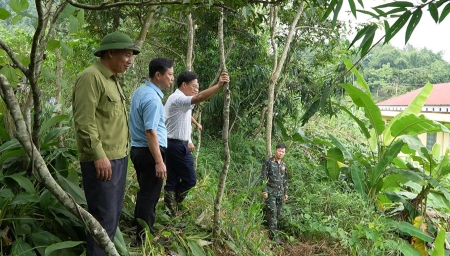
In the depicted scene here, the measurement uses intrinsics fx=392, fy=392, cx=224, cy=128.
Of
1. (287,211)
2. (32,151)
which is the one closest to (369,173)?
(287,211)

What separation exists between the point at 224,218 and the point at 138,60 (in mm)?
6796

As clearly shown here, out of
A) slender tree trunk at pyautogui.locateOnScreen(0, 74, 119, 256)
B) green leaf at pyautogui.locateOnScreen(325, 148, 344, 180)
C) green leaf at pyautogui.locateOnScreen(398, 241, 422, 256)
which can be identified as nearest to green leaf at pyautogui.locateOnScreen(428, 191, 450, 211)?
green leaf at pyautogui.locateOnScreen(398, 241, 422, 256)

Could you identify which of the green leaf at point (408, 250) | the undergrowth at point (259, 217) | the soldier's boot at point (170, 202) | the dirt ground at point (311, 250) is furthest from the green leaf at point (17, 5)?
the green leaf at point (408, 250)

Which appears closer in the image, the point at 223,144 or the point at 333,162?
the point at 223,144

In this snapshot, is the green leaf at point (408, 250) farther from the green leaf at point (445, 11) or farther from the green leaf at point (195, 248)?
the green leaf at point (445, 11)

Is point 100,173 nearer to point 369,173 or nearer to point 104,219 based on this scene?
point 104,219

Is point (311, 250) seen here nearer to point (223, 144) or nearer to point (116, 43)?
point (223, 144)

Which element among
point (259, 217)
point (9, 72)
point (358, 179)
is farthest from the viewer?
point (358, 179)

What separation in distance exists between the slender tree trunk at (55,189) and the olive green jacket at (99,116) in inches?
29.7

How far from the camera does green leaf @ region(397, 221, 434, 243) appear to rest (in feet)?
16.5

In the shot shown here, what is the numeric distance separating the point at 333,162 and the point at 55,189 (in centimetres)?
520

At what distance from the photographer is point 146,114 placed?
2857 mm

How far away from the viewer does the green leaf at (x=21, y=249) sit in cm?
235

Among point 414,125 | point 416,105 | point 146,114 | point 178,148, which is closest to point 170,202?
point 178,148
